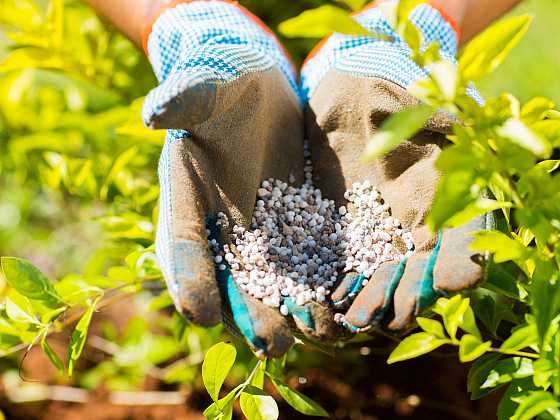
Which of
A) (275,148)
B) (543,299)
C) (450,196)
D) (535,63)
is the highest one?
(450,196)

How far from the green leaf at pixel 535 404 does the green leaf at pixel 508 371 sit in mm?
51

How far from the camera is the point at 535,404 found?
822mm

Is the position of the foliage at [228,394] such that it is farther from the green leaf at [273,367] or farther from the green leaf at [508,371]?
the green leaf at [508,371]

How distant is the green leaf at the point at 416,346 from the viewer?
87 cm

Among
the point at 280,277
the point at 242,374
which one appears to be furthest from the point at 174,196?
the point at 242,374

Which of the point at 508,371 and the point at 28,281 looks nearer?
the point at 508,371

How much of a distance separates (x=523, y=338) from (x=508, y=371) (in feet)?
0.26

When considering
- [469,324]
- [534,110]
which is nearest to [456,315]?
[469,324]

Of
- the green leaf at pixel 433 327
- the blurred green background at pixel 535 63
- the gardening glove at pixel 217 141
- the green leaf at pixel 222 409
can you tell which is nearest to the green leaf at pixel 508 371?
the green leaf at pixel 433 327

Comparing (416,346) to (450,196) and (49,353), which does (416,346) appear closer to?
(450,196)

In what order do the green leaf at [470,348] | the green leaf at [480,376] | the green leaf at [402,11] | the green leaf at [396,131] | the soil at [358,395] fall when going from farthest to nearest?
1. the soil at [358,395]
2. the green leaf at [480,376]
3. the green leaf at [470,348]
4. the green leaf at [402,11]
5. the green leaf at [396,131]

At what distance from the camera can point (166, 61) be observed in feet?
4.27

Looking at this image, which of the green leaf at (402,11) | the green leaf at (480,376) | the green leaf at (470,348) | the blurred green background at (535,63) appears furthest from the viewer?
the blurred green background at (535,63)

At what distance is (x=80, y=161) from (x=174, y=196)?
0.69m
